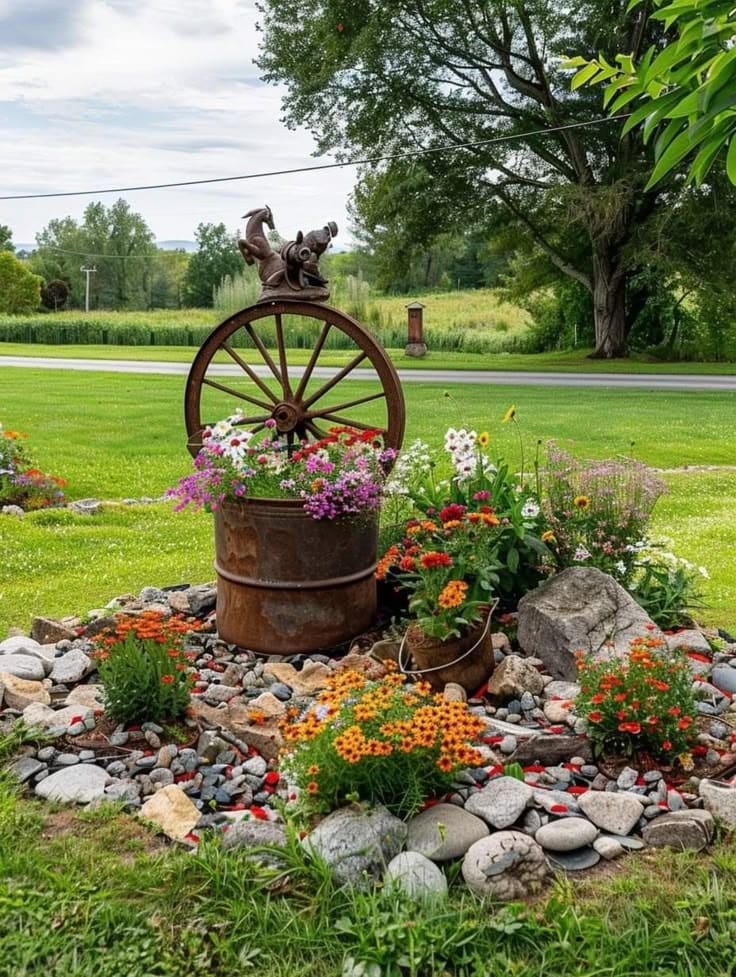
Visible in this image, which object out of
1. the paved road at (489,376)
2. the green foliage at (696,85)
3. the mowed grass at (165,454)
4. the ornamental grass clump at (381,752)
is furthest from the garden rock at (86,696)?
the paved road at (489,376)

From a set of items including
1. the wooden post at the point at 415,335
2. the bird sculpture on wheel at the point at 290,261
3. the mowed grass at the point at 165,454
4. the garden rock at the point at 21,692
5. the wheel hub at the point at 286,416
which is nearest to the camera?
the garden rock at the point at 21,692

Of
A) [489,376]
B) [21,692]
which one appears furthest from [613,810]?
[489,376]

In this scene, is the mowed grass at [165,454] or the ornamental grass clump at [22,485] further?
the ornamental grass clump at [22,485]

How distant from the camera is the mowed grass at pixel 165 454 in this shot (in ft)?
19.1

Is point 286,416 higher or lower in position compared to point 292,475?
higher

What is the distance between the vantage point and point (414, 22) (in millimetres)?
21391

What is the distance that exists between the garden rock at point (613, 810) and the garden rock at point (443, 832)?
332mm

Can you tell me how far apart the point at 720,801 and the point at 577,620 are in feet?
3.59

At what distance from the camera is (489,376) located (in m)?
20.7

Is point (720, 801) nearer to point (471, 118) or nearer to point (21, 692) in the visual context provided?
point (21, 692)

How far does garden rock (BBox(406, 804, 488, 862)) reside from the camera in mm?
2602

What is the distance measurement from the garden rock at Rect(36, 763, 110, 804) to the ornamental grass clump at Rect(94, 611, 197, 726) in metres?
0.28

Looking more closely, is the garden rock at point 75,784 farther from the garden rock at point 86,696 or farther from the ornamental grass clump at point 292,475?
the ornamental grass clump at point 292,475

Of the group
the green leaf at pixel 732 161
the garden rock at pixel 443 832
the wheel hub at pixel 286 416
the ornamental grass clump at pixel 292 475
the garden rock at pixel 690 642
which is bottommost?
the garden rock at pixel 443 832
